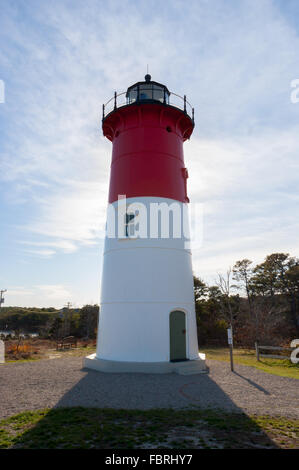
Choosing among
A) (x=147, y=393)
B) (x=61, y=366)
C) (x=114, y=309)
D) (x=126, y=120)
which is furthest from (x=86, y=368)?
(x=126, y=120)

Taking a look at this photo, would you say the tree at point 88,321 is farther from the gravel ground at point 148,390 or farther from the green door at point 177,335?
the green door at point 177,335

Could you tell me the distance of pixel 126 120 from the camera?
1401 cm

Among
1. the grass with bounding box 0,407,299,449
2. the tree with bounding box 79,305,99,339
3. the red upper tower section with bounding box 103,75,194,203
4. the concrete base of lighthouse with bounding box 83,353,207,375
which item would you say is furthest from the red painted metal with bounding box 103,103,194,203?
the tree with bounding box 79,305,99,339

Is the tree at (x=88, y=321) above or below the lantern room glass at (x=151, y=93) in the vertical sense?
below

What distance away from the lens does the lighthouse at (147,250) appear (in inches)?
451

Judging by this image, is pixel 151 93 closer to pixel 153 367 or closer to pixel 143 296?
pixel 143 296

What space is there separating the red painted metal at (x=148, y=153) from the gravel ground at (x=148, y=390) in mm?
7478

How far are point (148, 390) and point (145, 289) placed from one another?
402 centimetres

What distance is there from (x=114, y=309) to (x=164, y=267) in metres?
2.75

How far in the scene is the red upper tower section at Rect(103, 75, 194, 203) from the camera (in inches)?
512

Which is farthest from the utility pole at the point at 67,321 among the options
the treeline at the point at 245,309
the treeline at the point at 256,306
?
the treeline at the point at 256,306

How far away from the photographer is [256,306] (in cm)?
2594

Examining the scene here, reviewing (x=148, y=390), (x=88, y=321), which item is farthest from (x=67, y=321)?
(x=148, y=390)
